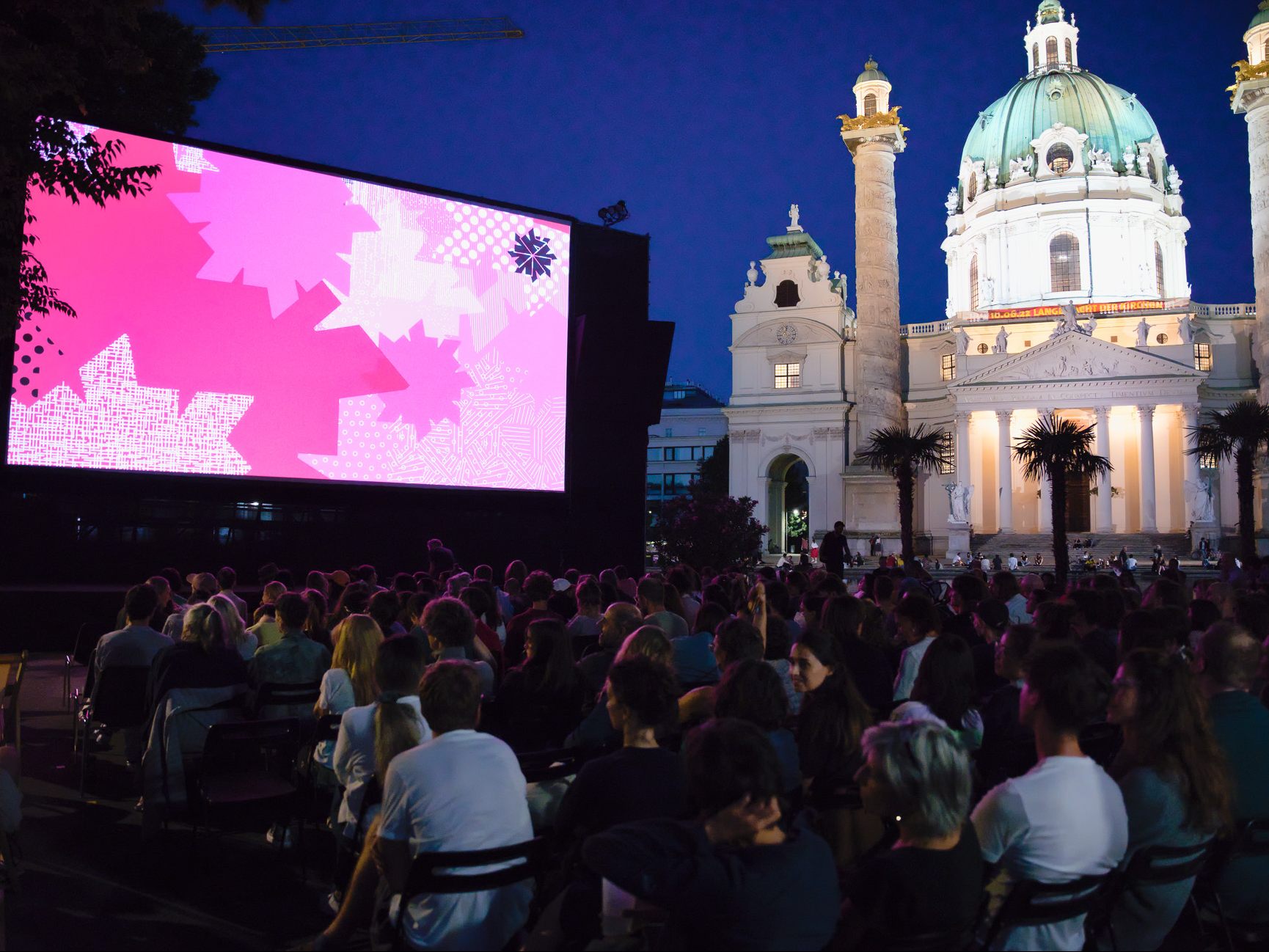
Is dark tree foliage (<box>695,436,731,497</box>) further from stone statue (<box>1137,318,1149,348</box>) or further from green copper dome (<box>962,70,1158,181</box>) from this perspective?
green copper dome (<box>962,70,1158,181</box>)

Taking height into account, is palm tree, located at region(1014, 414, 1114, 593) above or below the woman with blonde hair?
above

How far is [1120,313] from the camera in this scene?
51312 mm

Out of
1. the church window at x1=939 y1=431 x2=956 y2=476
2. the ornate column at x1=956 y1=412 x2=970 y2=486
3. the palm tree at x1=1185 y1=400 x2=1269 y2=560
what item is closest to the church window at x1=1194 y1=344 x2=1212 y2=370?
the ornate column at x1=956 y1=412 x2=970 y2=486

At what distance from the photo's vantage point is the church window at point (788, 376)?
52.9 metres

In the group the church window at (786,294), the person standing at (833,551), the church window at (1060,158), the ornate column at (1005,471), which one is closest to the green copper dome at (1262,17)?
the church window at (1060,158)

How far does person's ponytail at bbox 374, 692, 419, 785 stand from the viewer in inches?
169

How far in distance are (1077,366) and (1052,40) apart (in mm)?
33183

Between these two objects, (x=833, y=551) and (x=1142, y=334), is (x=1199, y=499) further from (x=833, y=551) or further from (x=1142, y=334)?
(x=833, y=551)

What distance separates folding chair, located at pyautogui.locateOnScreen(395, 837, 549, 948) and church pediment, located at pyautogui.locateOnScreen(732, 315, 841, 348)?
50.3 m

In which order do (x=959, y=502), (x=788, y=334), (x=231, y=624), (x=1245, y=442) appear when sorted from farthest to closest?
(x=788, y=334) → (x=959, y=502) → (x=1245, y=442) → (x=231, y=624)

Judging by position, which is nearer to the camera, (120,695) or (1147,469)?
(120,695)

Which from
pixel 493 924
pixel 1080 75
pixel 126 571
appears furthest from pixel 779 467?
pixel 493 924

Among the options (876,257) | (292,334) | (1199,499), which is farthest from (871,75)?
(292,334)

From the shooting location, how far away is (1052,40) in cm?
6750
